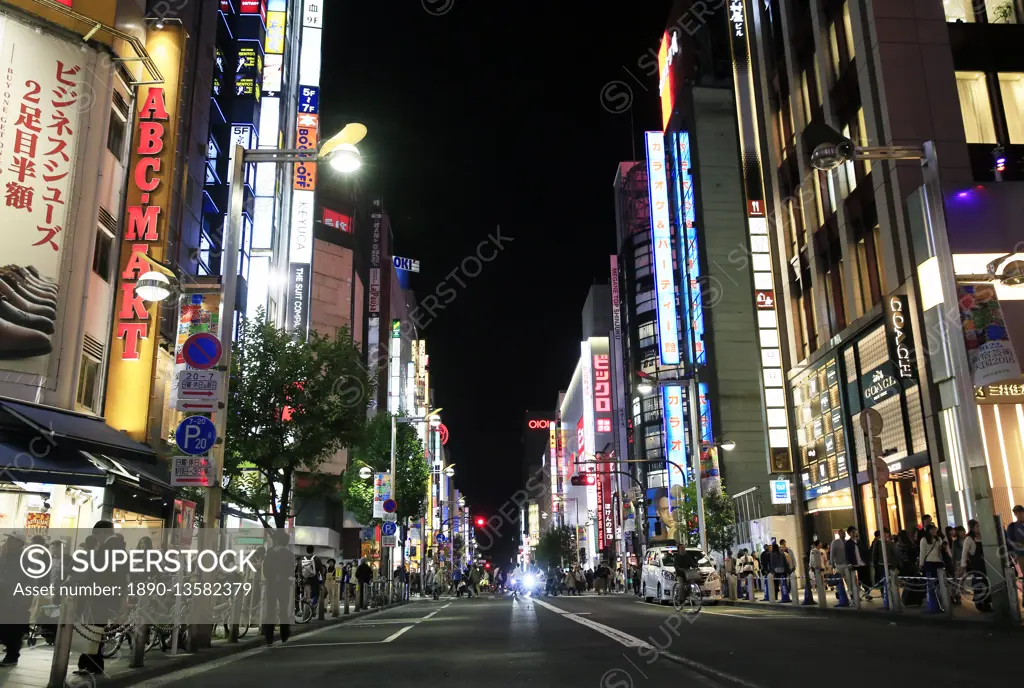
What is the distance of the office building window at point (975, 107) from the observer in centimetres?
2536

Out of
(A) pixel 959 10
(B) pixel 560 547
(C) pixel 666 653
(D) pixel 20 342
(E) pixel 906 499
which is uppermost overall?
(A) pixel 959 10

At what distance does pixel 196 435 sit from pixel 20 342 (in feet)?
24.1

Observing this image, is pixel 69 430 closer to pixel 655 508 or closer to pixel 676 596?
pixel 676 596

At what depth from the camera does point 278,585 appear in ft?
46.8

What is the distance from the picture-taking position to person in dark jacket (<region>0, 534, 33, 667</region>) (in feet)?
35.1

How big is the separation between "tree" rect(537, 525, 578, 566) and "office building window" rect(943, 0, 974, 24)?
259 ft

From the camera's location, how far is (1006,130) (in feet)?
82.4

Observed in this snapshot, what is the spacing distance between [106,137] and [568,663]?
16323 millimetres

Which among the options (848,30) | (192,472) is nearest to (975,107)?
(848,30)

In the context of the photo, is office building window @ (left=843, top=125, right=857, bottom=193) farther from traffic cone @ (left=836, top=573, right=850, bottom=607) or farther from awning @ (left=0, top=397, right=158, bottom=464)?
awning @ (left=0, top=397, right=158, bottom=464)

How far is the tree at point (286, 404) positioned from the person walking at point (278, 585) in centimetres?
623

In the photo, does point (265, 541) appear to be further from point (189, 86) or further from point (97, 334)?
point (189, 86)

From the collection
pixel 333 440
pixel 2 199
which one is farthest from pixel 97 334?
pixel 333 440

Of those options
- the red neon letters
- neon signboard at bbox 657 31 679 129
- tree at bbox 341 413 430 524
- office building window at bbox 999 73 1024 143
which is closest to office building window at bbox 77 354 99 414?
the red neon letters
